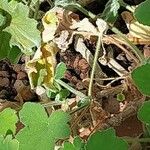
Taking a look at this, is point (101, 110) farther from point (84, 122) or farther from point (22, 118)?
point (22, 118)

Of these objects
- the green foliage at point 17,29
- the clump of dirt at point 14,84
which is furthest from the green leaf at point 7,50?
the clump of dirt at point 14,84

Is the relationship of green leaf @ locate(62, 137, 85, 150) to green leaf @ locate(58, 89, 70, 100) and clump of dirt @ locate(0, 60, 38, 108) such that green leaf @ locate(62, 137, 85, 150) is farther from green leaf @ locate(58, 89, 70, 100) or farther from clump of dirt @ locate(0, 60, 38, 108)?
clump of dirt @ locate(0, 60, 38, 108)

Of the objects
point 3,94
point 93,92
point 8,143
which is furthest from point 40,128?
point 3,94

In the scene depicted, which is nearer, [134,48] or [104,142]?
[104,142]

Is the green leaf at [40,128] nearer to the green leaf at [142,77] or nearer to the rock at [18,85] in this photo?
the green leaf at [142,77]

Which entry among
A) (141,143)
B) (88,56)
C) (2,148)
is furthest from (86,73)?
(2,148)

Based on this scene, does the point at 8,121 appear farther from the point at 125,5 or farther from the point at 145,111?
the point at 125,5

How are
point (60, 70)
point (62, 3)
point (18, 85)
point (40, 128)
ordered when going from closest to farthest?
point (40, 128), point (60, 70), point (62, 3), point (18, 85)
